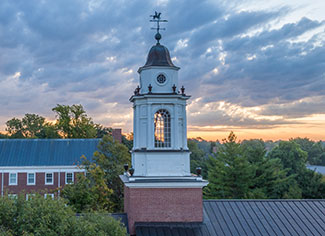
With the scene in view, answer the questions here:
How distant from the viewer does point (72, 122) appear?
190 feet

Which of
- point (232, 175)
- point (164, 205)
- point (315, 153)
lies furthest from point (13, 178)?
point (315, 153)

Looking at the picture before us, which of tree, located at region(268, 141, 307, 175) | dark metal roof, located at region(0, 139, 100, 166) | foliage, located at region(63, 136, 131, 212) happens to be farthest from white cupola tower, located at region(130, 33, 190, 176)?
tree, located at region(268, 141, 307, 175)

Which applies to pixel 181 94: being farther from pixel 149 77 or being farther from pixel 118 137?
pixel 118 137

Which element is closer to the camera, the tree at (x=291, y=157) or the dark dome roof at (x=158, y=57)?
the dark dome roof at (x=158, y=57)

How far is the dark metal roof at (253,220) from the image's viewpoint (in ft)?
40.4

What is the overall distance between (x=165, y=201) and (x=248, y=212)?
3741 mm

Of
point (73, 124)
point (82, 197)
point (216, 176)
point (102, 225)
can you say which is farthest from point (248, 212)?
point (73, 124)

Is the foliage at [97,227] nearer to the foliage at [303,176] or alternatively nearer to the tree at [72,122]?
the foliage at [303,176]

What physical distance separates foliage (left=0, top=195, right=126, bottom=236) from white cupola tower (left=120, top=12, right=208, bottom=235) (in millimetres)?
2799

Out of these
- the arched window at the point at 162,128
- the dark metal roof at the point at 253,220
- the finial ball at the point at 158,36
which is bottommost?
the dark metal roof at the point at 253,220

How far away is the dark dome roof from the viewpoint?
44.0ft

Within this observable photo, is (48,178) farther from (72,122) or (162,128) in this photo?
(162,128)

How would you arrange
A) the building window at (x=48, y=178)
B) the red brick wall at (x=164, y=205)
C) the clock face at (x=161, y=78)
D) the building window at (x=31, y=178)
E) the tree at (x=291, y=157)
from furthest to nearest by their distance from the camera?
the tree at (x=291, y=157)
the building window at (x=48, y=178)
the building window at (x=31, y=178)
the clock face at (x=161, y=78)
the red brick wall at (x=164, y=205)

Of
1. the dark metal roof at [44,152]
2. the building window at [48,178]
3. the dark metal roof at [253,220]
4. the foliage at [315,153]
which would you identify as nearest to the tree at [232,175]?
the dark metal roof at [44,152]
